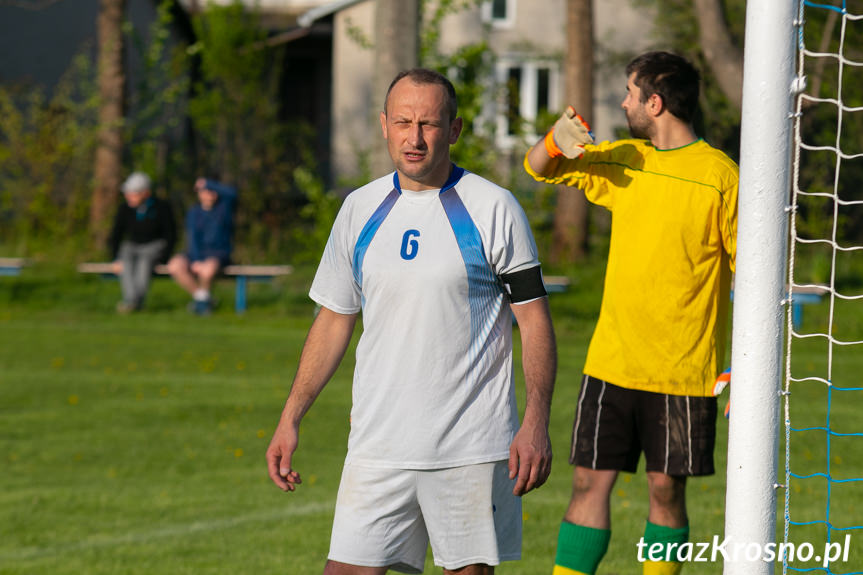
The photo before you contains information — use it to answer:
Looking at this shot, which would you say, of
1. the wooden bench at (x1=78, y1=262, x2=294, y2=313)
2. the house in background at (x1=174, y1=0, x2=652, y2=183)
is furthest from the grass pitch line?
the house in background at (x1=174, y1=0, x2=652, y2=183)

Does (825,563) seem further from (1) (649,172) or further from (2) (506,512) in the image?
(2) (506,512)

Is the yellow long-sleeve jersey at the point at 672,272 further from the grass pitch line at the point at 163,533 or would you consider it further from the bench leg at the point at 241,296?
the bench leg at the point at 241,296

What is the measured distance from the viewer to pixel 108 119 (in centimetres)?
2156

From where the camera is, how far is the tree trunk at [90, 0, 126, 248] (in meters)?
21.4

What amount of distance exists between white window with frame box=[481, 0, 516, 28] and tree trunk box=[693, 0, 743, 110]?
398 inches

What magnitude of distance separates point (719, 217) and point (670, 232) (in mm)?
185

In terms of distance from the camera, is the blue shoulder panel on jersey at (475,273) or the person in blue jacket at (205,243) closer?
→ the blue shoulder panel on jersey at (475,273)

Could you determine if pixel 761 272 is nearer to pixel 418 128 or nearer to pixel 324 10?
pixel 418 128

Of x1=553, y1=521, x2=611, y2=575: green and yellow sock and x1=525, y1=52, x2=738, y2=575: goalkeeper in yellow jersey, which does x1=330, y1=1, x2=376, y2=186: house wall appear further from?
x1=553, y1=521, x2=611, y2=575: green and yellow sock

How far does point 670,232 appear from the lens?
449 cm

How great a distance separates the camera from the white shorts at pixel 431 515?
3559 mm

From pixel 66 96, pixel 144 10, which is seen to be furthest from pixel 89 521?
pixel 144 10

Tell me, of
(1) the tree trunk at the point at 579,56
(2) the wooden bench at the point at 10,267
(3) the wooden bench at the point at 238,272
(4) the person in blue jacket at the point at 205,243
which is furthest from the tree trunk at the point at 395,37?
(2) the wooden bench at the point at 10,267

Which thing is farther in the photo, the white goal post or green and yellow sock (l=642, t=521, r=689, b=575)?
green and yellow sock (l=642, t=521, r=689, b=575)
